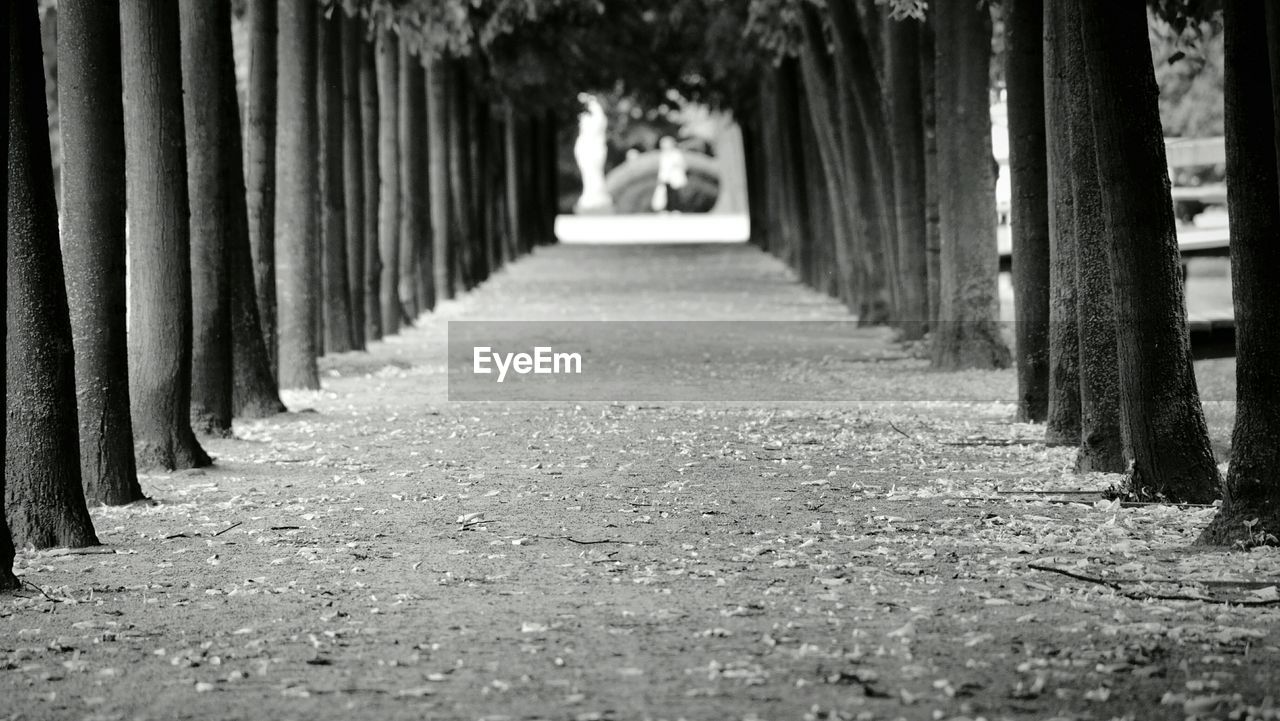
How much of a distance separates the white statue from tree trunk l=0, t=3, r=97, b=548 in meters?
59.4

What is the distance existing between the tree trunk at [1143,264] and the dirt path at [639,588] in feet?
1.09

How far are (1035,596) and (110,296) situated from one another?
557 centimetres

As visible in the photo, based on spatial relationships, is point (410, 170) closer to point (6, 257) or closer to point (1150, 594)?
point (6, 257)

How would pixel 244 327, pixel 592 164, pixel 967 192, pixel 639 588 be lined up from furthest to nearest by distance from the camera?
pixel 592 164, pixel 967 192, pixel 244 327, pixel 639 588

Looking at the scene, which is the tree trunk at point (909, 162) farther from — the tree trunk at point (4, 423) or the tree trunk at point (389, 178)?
the tree trunk at point (4, 423)

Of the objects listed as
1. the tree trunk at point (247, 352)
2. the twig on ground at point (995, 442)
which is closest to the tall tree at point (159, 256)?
the tree trunk at point (247, 352)

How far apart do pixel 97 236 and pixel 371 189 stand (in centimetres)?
1315

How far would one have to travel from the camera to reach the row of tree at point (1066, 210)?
8648 mm

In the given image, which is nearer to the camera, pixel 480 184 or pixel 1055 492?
pixel 1055 492

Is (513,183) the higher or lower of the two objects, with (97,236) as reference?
higher

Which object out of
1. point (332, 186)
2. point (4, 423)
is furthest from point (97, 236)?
point (332, 186)

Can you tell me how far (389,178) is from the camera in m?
26.8

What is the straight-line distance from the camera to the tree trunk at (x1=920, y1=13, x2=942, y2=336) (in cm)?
1933

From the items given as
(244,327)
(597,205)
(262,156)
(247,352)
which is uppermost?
(262,156)
